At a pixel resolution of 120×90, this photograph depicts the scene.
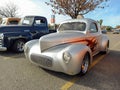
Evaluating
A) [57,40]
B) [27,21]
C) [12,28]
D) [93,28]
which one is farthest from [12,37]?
[93,28]

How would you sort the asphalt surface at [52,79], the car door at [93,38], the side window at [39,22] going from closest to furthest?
the asphalt surface at [52,79]
the car door at [93,38]
the side window at [39,22]

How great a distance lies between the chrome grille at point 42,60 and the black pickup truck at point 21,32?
9.95 ft

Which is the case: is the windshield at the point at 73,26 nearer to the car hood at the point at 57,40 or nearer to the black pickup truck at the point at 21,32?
the car hood at the point at 57,40

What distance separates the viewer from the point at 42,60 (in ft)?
14.6

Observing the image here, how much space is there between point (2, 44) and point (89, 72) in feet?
14.2

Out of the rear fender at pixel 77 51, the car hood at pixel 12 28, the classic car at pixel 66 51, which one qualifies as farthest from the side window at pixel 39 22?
the rear fender at pixel 77 51

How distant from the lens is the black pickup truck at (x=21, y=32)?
7.37m

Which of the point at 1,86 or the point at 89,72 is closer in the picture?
the point at 1,86

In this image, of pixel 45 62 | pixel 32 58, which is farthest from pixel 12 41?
pixel 45 62

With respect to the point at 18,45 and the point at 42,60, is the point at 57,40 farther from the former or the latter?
the point at 18,45

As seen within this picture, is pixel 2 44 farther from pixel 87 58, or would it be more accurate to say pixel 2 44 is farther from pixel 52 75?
pixel 87 58

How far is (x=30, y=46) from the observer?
5.21 metres

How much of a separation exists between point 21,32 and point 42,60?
411cm

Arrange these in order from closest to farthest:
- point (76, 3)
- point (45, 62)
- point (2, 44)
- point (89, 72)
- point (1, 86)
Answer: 1. point (1, 86)
2. point (45, 62)
3. point (89, 72)
4. point (2, 44)
5. point (76, 3)
